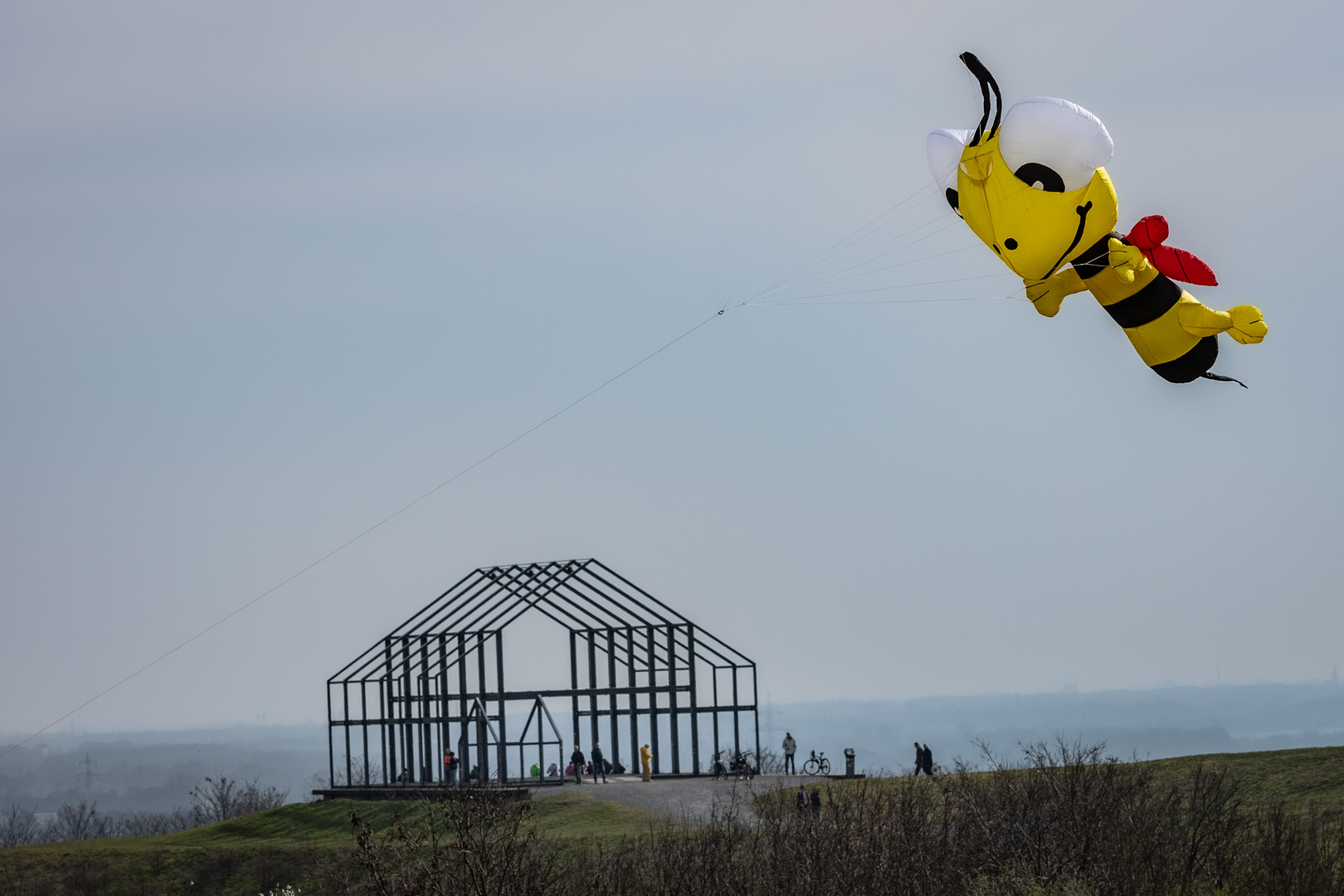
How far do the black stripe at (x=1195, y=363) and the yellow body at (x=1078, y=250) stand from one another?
5 centimetres

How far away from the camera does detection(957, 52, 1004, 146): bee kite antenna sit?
1432 cm

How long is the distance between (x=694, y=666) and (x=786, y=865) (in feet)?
43.3

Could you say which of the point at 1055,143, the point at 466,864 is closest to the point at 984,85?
the point at 1055,143

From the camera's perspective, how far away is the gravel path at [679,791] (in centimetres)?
2588

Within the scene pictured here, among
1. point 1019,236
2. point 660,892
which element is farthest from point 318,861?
point 1019,236

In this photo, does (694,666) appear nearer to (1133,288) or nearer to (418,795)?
(418,795)

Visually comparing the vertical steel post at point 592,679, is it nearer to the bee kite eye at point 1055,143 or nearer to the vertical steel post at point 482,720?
the vertical steel post at point 482,720

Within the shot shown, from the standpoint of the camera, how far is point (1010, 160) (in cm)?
1427

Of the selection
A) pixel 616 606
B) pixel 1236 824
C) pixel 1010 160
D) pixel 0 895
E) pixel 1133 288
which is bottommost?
pixel 0 895

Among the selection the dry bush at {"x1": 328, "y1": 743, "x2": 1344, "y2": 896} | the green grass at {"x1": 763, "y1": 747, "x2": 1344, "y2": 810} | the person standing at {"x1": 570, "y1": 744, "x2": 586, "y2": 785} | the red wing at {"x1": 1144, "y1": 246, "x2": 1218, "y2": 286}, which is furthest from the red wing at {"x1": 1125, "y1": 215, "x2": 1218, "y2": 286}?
the person standing at {"x1": 570, "y1": 744, "x2": 586, "y2": 785}

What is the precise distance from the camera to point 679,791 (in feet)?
92.6

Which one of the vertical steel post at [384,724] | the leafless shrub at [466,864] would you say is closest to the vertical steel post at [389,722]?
the vertical steel post at [384,724]

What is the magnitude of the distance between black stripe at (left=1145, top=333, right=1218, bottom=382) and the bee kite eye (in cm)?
209

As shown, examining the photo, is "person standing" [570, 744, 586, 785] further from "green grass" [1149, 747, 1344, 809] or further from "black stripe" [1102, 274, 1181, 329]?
"black stripe" [1102, 274, 1181, 329]
